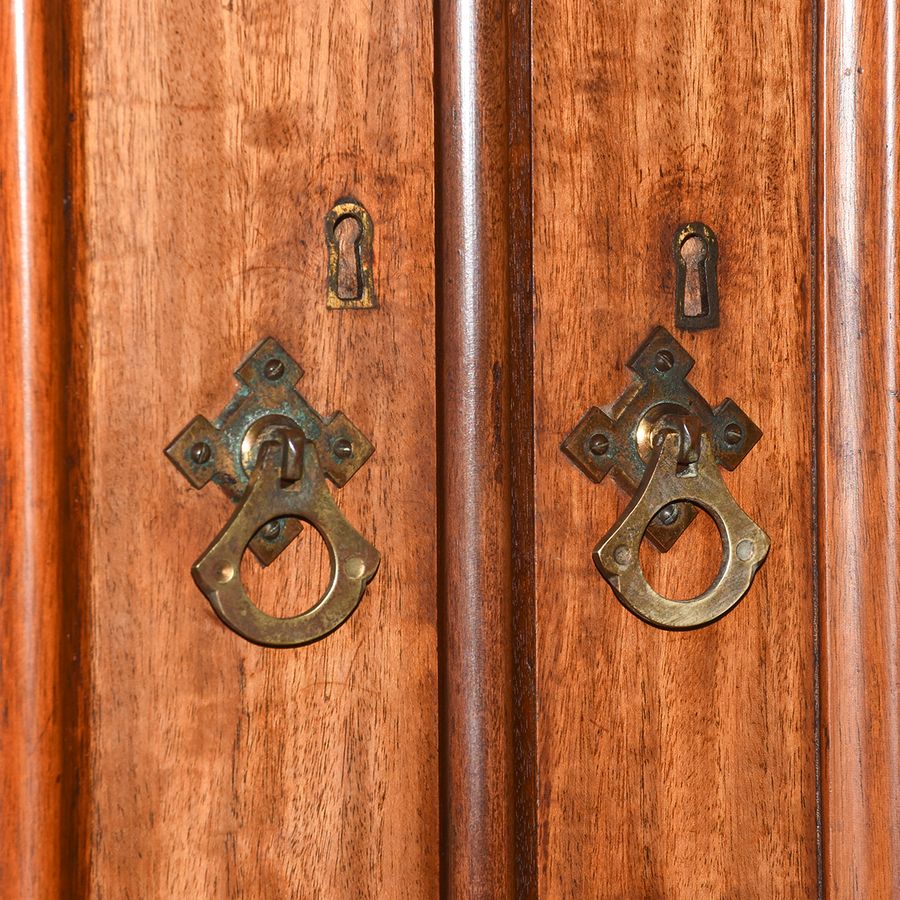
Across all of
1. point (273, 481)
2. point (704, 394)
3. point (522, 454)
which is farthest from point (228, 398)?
point (704, 394)

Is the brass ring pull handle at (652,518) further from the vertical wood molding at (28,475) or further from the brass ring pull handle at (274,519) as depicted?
the vertical wood molding at (28,475)

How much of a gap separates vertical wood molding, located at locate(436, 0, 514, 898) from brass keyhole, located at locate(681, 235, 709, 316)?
11 centimetres

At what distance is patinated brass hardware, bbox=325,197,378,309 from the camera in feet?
1.83

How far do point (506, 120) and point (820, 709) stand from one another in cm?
38

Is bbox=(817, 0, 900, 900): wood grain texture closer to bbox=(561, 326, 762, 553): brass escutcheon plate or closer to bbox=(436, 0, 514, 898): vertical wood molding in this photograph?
bbox=(561, 326, 762, 553): brass escutcheon plate

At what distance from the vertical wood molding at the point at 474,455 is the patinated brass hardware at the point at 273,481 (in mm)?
52

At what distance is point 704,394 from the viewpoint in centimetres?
Result: 60

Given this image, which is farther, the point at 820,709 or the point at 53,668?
the point at 820,709

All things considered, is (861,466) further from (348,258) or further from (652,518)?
(348,258)

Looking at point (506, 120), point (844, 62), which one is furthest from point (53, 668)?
point (844, 62)

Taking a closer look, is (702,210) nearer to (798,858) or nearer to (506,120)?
(506,120)

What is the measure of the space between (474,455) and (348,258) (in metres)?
0.13

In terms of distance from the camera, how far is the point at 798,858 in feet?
2.00

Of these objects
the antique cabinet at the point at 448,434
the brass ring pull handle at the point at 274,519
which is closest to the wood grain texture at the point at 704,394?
the antique cabinet at the point at 448,434
